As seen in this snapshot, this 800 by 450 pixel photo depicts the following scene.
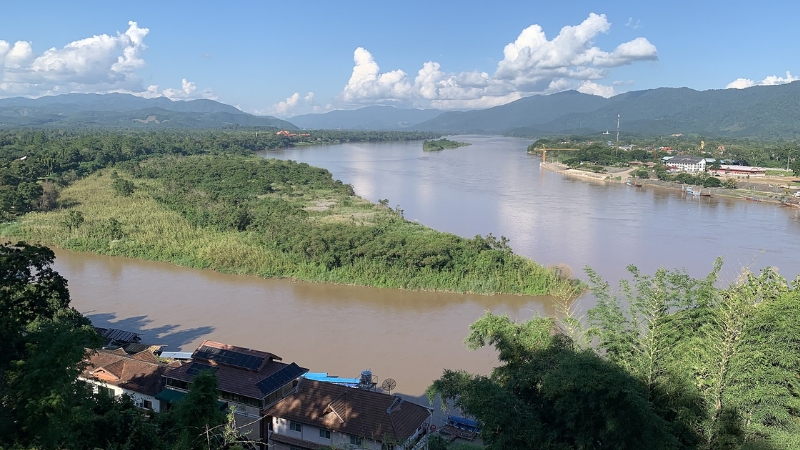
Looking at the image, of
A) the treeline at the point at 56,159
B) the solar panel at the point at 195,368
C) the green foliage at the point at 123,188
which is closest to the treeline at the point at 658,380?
the solar panel at the point at 195,368

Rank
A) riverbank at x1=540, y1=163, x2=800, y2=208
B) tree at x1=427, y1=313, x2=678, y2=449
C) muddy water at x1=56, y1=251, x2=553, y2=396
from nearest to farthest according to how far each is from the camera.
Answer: tree at x1=427, y1=313, x2=678, y2=449
muddy water at x1=56, y1=251, x2=553, y2=396
riverbank at x1=540, y1=163, x2=800, y2=208

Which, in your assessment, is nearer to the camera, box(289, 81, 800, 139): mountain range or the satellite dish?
the satellite dish

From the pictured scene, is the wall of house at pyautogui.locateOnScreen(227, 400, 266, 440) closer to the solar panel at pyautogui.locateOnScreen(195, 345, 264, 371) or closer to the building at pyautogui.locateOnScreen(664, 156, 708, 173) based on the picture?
the solar panel at pyautogui.locateOnScreen(195, 345, 264, 371)

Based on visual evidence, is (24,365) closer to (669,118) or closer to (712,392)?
(712,392)

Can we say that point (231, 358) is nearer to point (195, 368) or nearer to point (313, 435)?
point (195, 368)

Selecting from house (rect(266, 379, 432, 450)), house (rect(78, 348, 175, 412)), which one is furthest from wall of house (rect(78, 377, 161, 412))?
house (rect(266, 379, 432, 450))

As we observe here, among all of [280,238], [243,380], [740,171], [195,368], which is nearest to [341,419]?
[243,380]
